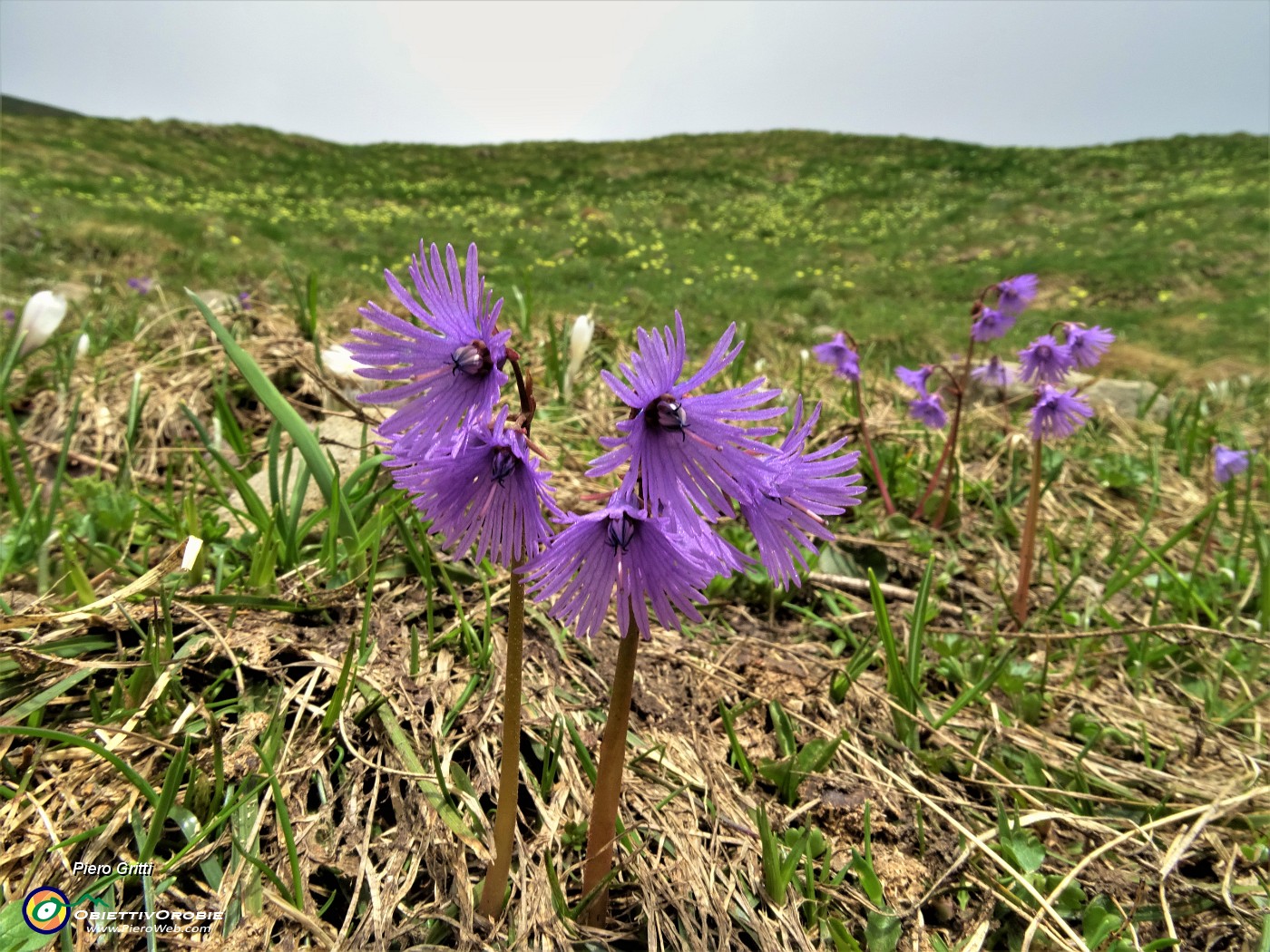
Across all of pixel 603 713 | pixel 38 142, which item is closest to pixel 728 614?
pixel 603 713

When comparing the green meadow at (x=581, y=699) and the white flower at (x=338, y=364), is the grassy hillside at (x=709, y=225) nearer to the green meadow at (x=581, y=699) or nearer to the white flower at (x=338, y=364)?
the white flower at (x=338, y=364)

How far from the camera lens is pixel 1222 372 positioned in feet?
27.1

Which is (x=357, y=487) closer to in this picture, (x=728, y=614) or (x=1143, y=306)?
(x=728, y=614)

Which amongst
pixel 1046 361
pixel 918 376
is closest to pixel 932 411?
pixel 918 376

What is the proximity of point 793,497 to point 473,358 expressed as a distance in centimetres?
50

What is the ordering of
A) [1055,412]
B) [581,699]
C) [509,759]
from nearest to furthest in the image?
[509,759]
[581,699]
[1055,412]

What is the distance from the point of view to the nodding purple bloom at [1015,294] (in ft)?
9.57

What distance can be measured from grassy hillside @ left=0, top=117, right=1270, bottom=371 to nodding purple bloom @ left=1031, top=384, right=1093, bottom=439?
416 centimetres

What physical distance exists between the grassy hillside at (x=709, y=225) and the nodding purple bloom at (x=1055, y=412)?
4164 millimetres

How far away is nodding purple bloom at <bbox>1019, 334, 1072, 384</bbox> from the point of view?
8.20 feet

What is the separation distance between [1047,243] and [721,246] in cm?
782

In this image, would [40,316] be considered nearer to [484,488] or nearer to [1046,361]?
[484,488]

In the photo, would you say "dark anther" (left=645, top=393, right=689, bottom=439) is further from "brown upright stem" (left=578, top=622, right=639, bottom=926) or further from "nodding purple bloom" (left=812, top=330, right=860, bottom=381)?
"nodding purple bloom" (left=812, top=330, right=860, bottom=381)

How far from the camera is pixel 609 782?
1.07 metres
